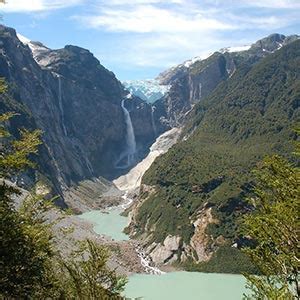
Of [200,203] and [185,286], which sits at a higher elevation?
[200,203]

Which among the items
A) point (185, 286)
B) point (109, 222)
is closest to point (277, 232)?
point (185, 286)

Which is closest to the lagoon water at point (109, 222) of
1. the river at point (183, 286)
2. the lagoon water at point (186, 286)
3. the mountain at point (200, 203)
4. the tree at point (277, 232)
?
the mountain at point (200, 203)

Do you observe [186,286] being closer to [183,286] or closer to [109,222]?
[183,286]

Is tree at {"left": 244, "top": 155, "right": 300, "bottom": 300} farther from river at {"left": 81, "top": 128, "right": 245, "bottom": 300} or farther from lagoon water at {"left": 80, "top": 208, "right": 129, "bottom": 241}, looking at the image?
lagoon water at {"left": 80, "top": 208, "right": 129, "bottom": 241}

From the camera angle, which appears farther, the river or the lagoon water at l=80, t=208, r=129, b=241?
the lagoon water at l=80, t=208, r=129, b=241

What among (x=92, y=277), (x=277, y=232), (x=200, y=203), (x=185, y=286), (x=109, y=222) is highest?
(x=277, y=232)

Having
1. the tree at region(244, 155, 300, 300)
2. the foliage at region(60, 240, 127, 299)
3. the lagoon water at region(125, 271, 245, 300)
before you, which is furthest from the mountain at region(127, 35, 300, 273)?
the tree at region(244, 155, 300, 300)

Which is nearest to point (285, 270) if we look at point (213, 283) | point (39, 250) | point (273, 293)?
point (273, 293)

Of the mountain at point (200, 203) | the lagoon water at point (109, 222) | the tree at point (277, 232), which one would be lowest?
the lagoon water at point (109, 222)

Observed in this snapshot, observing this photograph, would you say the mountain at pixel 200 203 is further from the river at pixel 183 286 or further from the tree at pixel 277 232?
the tree at pixel 277 232
